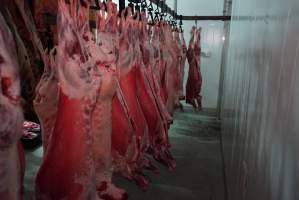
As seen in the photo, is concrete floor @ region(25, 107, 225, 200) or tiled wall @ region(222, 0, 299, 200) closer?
tiled wall @ region(222, 0, 299, 200)

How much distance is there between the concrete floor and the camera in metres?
2.33

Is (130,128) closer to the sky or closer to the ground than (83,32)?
closer to the ground

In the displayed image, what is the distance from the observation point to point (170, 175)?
2662mm

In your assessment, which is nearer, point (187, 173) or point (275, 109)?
point (275, 109)

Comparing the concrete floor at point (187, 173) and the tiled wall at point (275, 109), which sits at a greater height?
the tiled wall at point (275, 109)

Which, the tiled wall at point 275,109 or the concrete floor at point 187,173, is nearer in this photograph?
the tiled wall at point 275,109

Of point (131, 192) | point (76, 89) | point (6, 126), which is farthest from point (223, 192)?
point (6, 126)

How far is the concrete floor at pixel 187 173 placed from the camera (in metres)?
2.33

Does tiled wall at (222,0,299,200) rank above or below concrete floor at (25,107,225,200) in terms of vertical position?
above

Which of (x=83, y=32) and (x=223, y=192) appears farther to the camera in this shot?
(x=223, y=192)

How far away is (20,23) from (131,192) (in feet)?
4.83

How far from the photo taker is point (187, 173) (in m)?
2.73

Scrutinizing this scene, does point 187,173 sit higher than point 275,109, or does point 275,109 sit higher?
point 275,109

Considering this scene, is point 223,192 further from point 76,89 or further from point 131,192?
point 76,89
